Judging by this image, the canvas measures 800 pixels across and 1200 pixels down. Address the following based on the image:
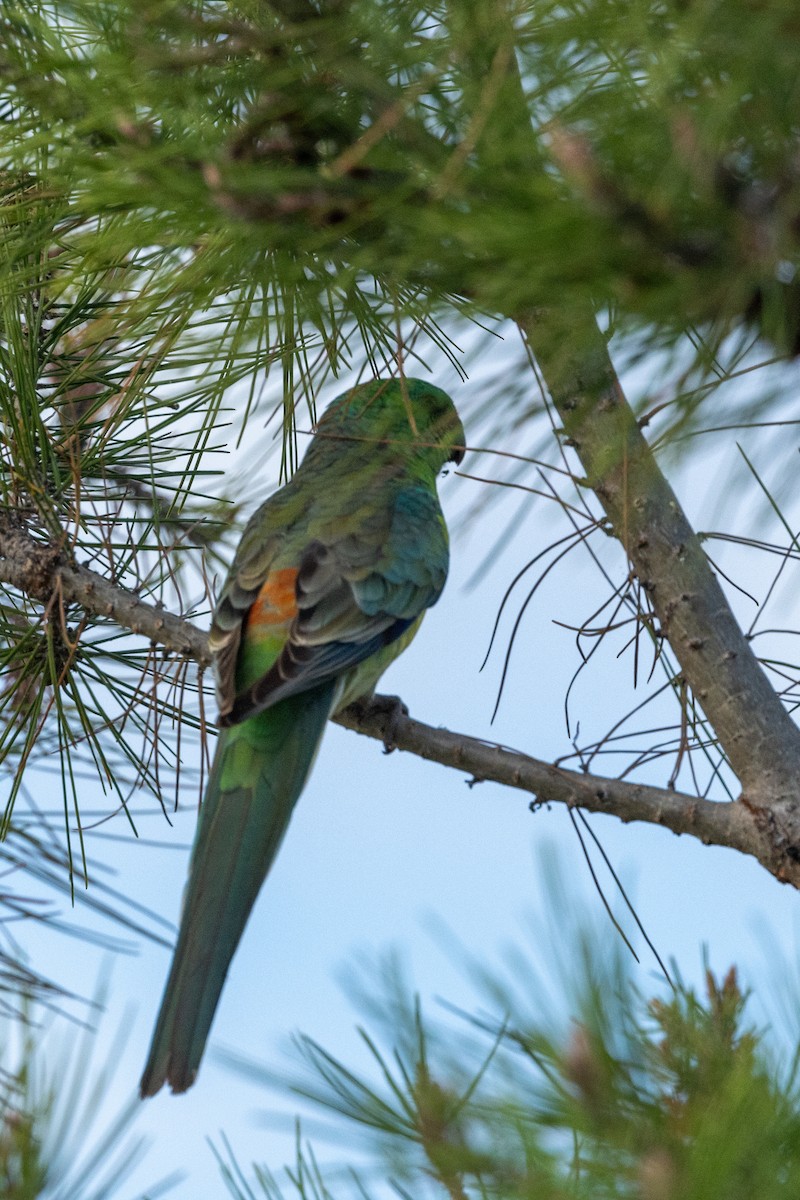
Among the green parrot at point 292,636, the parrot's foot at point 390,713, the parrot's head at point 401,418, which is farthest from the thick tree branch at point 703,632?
the parrot's head at point 401,418

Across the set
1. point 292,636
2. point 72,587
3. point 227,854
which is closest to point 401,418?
point 292,636

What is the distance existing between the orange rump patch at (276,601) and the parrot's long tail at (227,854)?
21 cm

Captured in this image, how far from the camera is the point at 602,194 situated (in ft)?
3.51

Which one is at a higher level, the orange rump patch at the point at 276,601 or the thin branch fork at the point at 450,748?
the orange rump patch at the point at 276,601

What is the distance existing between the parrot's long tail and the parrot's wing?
0.14 meters

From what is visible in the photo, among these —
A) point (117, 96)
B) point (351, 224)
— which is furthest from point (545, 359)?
point (117, 96)

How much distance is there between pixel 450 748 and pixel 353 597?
735 mm

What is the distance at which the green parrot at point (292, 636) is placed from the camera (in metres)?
2.54

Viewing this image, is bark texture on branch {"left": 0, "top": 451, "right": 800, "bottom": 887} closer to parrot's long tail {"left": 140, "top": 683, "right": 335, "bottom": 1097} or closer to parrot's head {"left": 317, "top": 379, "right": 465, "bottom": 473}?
parrot's long tail {"left": 140, "top": 683, "right": 335, "bottom": 1097}

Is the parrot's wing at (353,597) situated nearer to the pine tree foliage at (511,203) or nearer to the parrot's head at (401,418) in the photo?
the parrot's head at (401,418)

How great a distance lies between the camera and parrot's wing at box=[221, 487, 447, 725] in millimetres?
2861

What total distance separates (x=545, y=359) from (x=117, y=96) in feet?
1.92

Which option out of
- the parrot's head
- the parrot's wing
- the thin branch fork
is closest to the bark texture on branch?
the thin branch fork

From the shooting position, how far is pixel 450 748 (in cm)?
253
